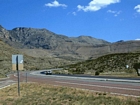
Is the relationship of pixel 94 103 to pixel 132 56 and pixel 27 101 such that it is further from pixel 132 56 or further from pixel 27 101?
pixel 132 56

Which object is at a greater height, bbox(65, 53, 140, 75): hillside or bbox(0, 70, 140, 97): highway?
A: bbox(65, 53, 140, 75): hillside

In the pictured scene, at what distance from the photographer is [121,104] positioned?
12.3 metres

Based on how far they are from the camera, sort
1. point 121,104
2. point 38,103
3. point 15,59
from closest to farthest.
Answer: point 121,104 < point 38,103 < point 15,59

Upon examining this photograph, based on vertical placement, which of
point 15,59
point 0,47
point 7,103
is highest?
point 0,47

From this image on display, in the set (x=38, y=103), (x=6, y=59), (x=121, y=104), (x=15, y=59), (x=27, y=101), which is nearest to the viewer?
(x=121, y=104)

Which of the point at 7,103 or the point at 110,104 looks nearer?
the point at 110,104

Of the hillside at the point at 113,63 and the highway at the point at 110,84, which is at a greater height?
the hillside at the point at 113,63

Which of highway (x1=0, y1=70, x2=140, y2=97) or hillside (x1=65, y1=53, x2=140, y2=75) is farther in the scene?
hillside (x1=65, y1=53, x2=140, y2=75)

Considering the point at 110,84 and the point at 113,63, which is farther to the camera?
the point at 113,63

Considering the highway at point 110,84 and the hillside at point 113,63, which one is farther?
the hillside at point 113,63

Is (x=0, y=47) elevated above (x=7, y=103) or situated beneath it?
elevated above

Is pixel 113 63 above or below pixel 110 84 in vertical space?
above

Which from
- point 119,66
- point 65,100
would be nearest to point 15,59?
point 65,100

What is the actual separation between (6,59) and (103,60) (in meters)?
56.6
